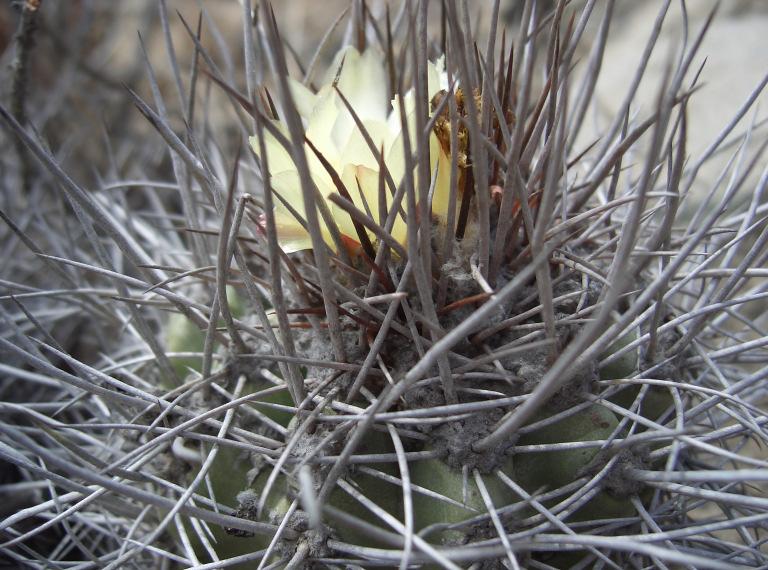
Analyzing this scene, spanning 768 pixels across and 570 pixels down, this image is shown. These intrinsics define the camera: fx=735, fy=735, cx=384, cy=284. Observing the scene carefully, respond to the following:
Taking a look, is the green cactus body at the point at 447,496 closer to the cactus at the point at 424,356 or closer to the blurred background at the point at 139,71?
the cactus at the point at 424,356

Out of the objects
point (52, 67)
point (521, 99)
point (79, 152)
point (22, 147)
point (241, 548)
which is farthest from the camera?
point (52, 67)

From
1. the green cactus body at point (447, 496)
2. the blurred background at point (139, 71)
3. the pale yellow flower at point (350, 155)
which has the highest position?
the blurred background at point (139, 71)

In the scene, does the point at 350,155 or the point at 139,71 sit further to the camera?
the point at 139,71

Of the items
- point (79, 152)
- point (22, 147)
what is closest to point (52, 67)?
point (79, 152)

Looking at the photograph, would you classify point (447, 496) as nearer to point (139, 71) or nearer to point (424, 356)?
point (424, 356)

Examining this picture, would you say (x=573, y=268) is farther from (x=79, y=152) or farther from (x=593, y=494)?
(x=79, y=152)

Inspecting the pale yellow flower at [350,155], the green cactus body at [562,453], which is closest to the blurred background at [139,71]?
the pale yellow flower at [350,155]

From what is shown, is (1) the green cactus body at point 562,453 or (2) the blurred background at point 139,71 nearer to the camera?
(1) the green cactus body at point 562,453

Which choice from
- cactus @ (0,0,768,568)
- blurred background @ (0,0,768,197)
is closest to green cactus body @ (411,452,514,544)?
cactus @ (0,0,768,568)

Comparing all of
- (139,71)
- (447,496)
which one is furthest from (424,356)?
(139,71)
